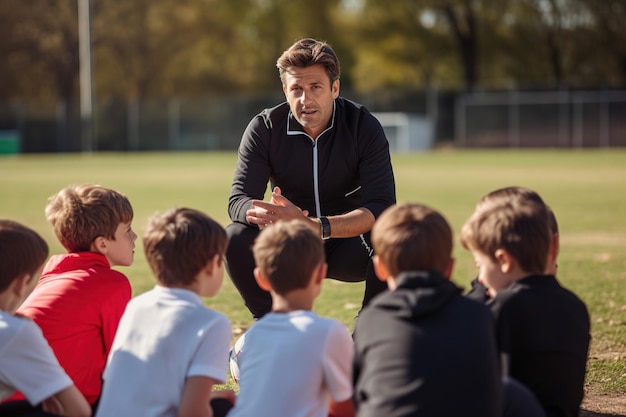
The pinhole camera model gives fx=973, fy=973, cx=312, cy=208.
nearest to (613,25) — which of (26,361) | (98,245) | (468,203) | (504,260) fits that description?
(468,203)

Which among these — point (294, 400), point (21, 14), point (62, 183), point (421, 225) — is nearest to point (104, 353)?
point (294, 400)

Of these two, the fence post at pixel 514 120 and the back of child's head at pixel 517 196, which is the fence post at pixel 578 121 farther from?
the back of child's head at pixel 517 196

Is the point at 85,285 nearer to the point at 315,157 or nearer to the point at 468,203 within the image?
the point at 315,157

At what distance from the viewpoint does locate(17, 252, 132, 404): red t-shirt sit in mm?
3791

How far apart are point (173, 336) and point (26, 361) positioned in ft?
1.55

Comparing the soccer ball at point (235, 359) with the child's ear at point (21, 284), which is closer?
the child's ear at point (21, 284)

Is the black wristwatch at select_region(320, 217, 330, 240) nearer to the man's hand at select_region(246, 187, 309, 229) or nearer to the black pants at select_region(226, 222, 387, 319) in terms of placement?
the man's hand at select_region(246, 187, 309, 229)

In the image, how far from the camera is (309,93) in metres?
5.48

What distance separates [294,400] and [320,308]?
4.22m

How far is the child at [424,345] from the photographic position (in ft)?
9.50

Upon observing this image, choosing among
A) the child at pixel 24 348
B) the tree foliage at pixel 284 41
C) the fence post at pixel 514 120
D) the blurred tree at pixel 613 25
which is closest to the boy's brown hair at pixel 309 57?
the child at pixel 24 348

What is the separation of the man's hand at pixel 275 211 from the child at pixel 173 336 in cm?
159

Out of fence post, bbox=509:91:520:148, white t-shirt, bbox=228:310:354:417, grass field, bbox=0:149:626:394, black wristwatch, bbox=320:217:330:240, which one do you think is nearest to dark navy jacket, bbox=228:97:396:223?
black wristwatch, bbox=320:217:330:240

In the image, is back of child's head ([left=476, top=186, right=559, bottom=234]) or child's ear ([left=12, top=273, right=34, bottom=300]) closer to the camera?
child's ear ([left=12, top=273, right=34, bottom=300])
